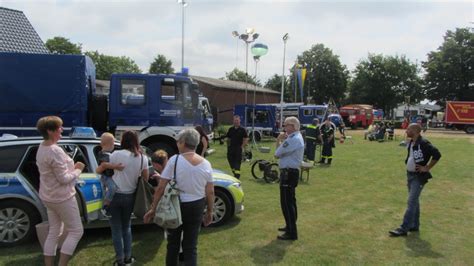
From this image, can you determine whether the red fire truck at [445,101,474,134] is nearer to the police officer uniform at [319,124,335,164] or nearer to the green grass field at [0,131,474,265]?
the police officer uniform at [319,124,335,164]

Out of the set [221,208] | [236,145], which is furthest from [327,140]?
[221,208]

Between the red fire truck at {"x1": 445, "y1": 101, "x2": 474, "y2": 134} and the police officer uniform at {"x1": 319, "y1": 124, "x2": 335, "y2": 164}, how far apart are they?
3201 cm

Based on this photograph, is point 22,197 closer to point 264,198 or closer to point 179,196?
point 179,196

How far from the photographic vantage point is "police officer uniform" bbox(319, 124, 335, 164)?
14570 mm

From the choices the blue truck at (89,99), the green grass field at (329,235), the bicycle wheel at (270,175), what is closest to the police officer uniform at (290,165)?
the green grass field at (329,235)

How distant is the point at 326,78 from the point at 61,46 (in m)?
42.7

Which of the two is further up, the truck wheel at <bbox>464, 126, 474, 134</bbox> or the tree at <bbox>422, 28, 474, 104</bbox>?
the tree at <bbox>422, 28, 474, 104</bbox>

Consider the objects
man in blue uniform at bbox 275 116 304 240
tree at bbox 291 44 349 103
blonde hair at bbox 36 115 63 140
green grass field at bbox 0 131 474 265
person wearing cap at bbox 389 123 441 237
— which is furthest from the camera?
tree at bbox 291 44 349 103

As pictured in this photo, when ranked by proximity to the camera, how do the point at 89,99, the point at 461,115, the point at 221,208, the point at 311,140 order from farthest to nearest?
the point at 461,115, the point at 311,140, the point at 89,99, the point at 221,208

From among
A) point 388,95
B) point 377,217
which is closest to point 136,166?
point 377,217

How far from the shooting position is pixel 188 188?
12.6 ft

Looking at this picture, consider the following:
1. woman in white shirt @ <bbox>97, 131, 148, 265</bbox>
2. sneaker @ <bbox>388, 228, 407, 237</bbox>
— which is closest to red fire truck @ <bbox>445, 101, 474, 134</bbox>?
sneaker @ <bbox>388, 228, 407, 237</bbox>

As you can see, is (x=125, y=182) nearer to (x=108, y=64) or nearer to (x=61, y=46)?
(x=61, y=46)

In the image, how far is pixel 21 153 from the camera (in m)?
5.50
